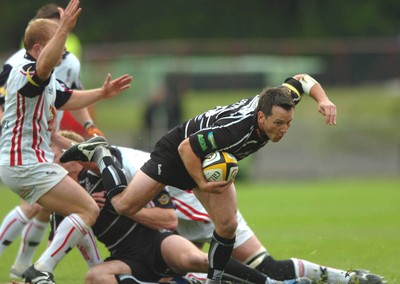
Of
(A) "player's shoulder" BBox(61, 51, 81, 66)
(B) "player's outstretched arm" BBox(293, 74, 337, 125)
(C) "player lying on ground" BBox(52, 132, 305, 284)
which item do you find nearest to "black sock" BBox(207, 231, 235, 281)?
(C) "player lying on ground" BBox(52, 132, 305, 284)

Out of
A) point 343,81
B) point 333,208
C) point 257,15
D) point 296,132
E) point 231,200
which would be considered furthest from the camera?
point 257,15

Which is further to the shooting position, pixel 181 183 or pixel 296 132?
pixel 296 132

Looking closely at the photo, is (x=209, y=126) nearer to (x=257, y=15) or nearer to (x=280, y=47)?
(x=280, y=47)

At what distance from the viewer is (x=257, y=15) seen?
3541 cm

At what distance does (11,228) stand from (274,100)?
127 inches

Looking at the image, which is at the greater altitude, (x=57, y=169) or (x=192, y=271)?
(x=57, y=169)

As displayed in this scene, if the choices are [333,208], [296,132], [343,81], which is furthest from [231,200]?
[343,81]

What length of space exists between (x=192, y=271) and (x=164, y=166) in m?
0.83

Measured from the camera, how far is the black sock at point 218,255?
23.2ft

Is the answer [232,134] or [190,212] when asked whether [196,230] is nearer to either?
[190,212]

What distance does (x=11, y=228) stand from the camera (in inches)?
356

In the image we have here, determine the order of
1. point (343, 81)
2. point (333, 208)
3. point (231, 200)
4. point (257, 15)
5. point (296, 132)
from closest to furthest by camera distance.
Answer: point (231, 200), point (333, 208), point (296, 132), point (343, 81), point (257, 15)

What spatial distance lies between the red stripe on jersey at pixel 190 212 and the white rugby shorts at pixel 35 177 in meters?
1.12

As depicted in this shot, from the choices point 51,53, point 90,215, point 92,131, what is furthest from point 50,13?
point 90,215
